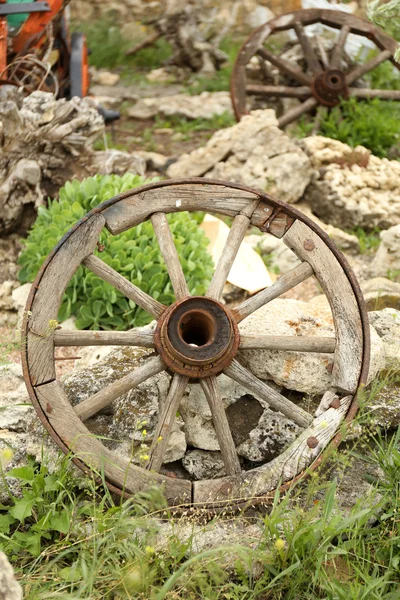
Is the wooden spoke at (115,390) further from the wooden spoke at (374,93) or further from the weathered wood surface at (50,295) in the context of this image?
the wooden spoke at (374,93)

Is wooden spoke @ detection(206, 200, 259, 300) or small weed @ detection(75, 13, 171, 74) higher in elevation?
small weed @ detection(75, 13, 171, 74)

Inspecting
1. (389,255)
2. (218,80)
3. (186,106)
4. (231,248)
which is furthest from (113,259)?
(218,80)

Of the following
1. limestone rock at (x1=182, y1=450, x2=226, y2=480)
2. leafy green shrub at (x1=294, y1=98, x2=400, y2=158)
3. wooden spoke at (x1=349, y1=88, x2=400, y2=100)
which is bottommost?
limestone rock at (x1=182, y1=450, x2=226, y2=480)

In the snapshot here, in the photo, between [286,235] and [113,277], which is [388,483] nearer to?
[286,235]

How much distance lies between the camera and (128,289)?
2.96 metres

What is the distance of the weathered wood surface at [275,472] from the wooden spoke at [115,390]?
0.46 m

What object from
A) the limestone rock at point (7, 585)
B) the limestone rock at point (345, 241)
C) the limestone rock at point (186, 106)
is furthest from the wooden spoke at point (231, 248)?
the limestone rock at point (186, 106)

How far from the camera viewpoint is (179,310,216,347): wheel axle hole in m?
2.83

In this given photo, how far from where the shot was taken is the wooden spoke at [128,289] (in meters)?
2.93

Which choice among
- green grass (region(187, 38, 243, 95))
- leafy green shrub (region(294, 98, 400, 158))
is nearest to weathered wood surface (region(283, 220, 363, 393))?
leafy green shrub (region(294, 98, 400, 158))

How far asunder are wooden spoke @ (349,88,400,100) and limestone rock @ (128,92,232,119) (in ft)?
4.60

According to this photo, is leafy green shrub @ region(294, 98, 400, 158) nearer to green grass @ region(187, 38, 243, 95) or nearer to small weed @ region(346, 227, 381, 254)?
small weed @ region(346, 227, 381, 254)

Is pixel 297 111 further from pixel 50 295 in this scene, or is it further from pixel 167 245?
pixel 50 295

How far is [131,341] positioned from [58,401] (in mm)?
368
